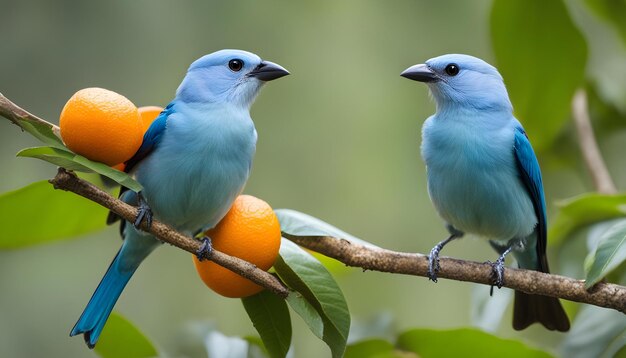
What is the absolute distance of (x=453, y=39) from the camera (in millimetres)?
5074

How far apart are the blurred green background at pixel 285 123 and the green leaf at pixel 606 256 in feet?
6.20

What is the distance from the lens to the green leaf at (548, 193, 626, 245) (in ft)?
9.70

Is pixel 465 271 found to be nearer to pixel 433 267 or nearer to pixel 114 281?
pixel 433 267

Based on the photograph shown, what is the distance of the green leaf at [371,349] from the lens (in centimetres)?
261

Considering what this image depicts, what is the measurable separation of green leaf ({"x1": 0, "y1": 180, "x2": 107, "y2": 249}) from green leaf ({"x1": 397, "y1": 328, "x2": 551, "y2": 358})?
1172 mm

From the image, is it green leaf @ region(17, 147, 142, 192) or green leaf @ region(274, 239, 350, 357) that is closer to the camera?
green leaf @ region(17, 147, 142, 192)

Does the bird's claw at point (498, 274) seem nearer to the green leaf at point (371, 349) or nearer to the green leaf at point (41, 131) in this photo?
the green leaf at point (371, 349)

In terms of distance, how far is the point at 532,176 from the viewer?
2990 millimetres

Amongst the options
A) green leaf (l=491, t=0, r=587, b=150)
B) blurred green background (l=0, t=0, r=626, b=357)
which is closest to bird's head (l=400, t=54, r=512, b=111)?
green leaf (l=491, t=0, r=587, b=150)

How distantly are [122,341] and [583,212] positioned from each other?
179 cm

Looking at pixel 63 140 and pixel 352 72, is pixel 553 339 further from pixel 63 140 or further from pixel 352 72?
pixel 63 140

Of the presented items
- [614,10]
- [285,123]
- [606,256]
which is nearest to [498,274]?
[606,256]

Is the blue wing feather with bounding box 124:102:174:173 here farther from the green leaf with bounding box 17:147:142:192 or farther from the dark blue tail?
the green leaf with bounding box 17:147:142:192

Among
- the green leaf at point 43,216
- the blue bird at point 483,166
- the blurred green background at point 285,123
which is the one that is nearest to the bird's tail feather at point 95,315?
the green leaf at point 43,216
